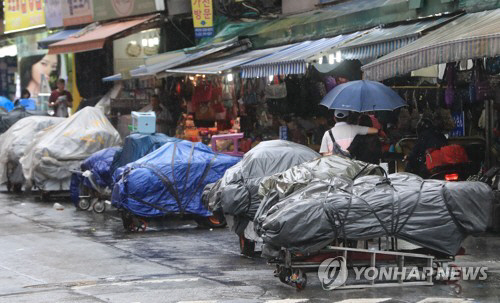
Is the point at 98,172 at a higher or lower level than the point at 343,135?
lower

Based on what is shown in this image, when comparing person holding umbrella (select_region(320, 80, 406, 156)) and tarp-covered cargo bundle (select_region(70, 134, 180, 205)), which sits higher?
person holding umbrella (select_region(320, 80, 406, 156))

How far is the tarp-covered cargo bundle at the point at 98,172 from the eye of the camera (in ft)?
62.6

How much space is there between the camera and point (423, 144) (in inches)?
611

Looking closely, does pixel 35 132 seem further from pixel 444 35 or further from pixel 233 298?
pixel 233 298

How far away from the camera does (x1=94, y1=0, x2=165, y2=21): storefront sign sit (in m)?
28.1

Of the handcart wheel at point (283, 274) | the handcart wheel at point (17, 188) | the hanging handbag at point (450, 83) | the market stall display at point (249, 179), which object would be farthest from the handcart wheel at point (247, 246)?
the handcart wheel at point (17, 188)

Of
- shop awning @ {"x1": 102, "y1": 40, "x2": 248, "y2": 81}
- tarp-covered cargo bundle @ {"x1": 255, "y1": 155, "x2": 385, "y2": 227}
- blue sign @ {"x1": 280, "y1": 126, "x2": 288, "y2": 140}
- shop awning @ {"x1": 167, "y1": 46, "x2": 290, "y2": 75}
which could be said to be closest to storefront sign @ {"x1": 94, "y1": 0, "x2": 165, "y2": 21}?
shop awning @ {"x1": 102, "y1": 40, "x2": 248, "y2": 81}

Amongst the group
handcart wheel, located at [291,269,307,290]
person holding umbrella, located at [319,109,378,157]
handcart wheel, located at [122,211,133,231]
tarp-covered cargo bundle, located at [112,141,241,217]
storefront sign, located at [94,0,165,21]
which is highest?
storefront sign, located at [94,0,165,21]

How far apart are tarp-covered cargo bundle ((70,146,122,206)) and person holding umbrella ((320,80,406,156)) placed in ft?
20.7

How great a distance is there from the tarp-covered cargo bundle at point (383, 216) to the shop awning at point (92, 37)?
17945mm

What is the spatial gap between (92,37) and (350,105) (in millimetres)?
16063

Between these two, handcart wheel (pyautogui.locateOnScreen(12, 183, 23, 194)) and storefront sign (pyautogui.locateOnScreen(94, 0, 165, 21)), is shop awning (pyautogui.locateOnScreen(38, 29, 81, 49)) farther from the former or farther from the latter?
handcart wheel (pyautogui.locateOnScreen(12, 183, 23, 194))

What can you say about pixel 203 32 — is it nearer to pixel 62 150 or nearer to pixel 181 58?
pixel 181 58

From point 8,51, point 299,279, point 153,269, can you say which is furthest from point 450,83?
point 8,51
